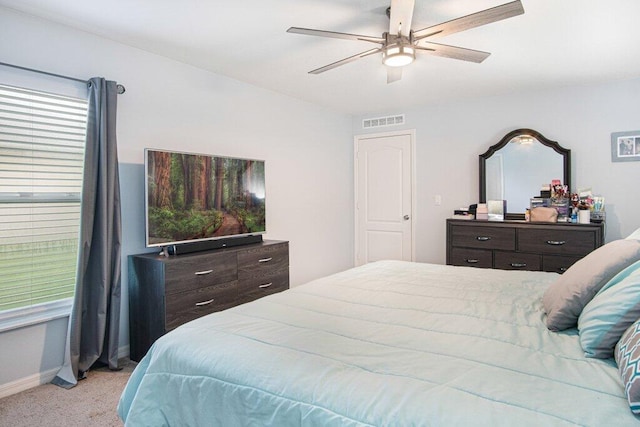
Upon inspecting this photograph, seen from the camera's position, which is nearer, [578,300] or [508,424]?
[508,424]

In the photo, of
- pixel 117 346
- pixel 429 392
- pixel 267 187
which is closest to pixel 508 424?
pixel 429 392

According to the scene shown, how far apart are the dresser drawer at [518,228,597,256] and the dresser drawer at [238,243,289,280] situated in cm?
241

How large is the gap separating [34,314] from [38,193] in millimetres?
794

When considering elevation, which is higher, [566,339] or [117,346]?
[566,339]

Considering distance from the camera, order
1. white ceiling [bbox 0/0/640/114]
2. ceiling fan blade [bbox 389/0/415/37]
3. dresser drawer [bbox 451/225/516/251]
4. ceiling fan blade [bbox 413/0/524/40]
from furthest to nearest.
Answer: dresser drawer [bbox 451/225/516/251] < white ceiling [bbox 0/0/640/114] < ceiling fan blade [bbox 389/0/415/37] < ceiling fan blade [bbox 413/0/524/40]

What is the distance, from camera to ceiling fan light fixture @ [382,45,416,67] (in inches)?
95.5

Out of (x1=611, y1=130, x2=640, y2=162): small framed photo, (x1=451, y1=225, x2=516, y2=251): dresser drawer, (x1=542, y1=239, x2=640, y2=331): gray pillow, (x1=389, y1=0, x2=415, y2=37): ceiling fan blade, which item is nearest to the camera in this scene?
(x1=542, y1=239, x2=640, y2=331): gray pillow

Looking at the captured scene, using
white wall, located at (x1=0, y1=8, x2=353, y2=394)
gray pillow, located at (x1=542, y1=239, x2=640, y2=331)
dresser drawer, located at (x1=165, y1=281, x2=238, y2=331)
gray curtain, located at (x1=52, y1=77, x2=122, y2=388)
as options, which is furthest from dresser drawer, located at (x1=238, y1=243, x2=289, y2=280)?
gray pillow, located at (x1=542, y1=239, x2=640, y2=331)

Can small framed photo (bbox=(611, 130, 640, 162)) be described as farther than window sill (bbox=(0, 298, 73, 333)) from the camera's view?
Yes

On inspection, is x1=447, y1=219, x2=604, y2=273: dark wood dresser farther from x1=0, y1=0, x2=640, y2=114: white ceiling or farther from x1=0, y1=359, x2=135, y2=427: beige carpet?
x1=0, y1=359, x2=135, y2=427: beige carpet

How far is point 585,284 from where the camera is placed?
1571 millimetres

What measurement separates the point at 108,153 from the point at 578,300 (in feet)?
9.44

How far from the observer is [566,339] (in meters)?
1.44

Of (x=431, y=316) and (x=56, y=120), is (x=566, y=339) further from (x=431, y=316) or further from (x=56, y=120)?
(x=56, y=120)
